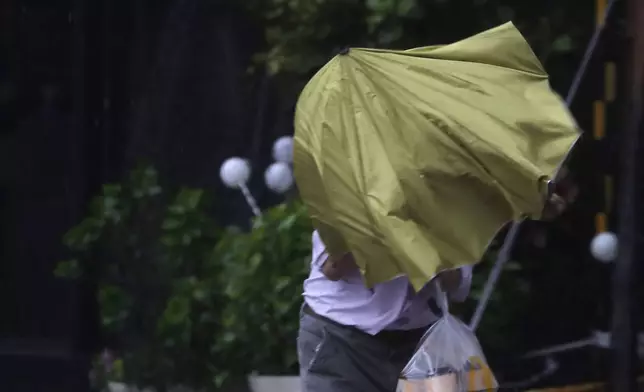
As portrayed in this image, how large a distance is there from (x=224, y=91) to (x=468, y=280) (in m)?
2.67

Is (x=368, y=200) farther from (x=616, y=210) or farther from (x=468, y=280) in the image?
(x=616, y=210)

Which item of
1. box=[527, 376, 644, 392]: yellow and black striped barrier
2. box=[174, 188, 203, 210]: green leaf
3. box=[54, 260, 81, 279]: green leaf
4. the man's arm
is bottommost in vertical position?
box=[527, 376, 644, 392]: yellow and black striped barrier

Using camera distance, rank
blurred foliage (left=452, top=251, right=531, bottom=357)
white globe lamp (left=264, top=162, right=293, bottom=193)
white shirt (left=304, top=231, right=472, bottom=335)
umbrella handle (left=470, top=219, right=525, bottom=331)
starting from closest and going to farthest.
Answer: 1. white shirt (left=304, top=231, right=472, bottom=335)
2. umbrella handle (left=470, top=219, right=525, bottom=331)
3. blurred foliage (left=452, top=251, right=531, bottom=357)
4. white globe lamp (left=264, top=162, right=293, bottom=193)

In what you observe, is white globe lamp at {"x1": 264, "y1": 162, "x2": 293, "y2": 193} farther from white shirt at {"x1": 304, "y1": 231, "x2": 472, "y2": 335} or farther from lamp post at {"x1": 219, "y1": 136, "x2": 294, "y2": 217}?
white shirt at {"x1": 304, "y1": 231, "x2": 472, "y2": 335}

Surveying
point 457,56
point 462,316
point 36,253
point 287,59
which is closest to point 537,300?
point 462,316

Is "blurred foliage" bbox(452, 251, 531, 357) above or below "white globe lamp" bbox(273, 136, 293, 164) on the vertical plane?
below

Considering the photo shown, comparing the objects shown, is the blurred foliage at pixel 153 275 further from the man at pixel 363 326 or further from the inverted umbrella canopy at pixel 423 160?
the inverted umbrella canopy at pixel 423 160

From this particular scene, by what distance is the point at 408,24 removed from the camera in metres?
4.88

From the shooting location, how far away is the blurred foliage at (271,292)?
15.7 ft

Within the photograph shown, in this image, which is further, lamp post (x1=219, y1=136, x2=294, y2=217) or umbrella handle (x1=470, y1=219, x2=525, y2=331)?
lamp post (x1=219, y1=136, x2=294, y2=217)

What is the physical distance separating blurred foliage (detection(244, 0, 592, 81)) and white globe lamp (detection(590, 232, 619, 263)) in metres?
0.82

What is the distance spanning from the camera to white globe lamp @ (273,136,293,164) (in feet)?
17.5

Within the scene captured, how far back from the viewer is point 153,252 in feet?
18.4

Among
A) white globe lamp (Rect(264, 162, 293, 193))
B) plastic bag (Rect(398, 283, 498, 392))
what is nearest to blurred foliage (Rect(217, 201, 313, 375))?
white globe lamp (Rect(264, 162, 293, 193))
